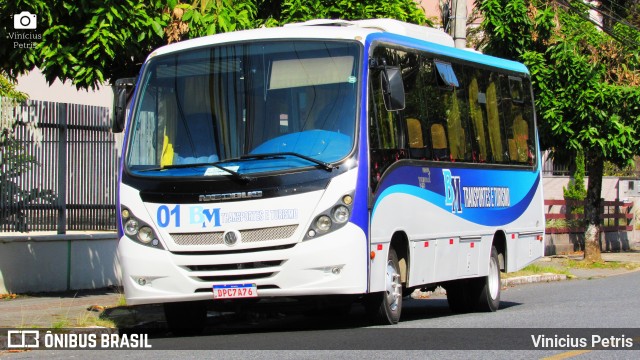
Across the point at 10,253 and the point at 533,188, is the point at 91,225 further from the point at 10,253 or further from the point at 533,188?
the point at 533,188

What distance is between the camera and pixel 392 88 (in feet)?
39.7

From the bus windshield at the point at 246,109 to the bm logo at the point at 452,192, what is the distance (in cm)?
261

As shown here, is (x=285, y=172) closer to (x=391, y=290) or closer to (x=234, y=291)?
(x=234, y=291)

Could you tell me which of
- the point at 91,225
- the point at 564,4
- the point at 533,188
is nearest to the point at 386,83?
the point at 533,188

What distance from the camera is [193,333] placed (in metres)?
12.9

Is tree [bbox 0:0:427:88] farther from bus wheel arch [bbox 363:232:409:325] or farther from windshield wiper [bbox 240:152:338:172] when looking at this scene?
bus wheel arch [bbox 363:232:409:325]

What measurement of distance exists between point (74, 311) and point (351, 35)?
4.78 metres

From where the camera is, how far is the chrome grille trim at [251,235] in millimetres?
11461

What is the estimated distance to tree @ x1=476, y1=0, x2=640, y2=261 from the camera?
25781 mm

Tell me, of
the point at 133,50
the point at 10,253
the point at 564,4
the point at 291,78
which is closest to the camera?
the point at 291,78

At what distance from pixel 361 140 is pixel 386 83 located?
0.72 m

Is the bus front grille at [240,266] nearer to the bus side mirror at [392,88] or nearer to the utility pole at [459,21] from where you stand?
the bus side mirror at [392,88]

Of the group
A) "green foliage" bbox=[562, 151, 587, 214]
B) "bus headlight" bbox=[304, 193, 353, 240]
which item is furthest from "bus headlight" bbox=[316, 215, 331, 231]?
"green foliage" bbox=[562, 151, 587, 214]

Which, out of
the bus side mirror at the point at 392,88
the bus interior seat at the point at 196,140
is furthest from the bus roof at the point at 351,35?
the bus interior seat at the point at 196,140
